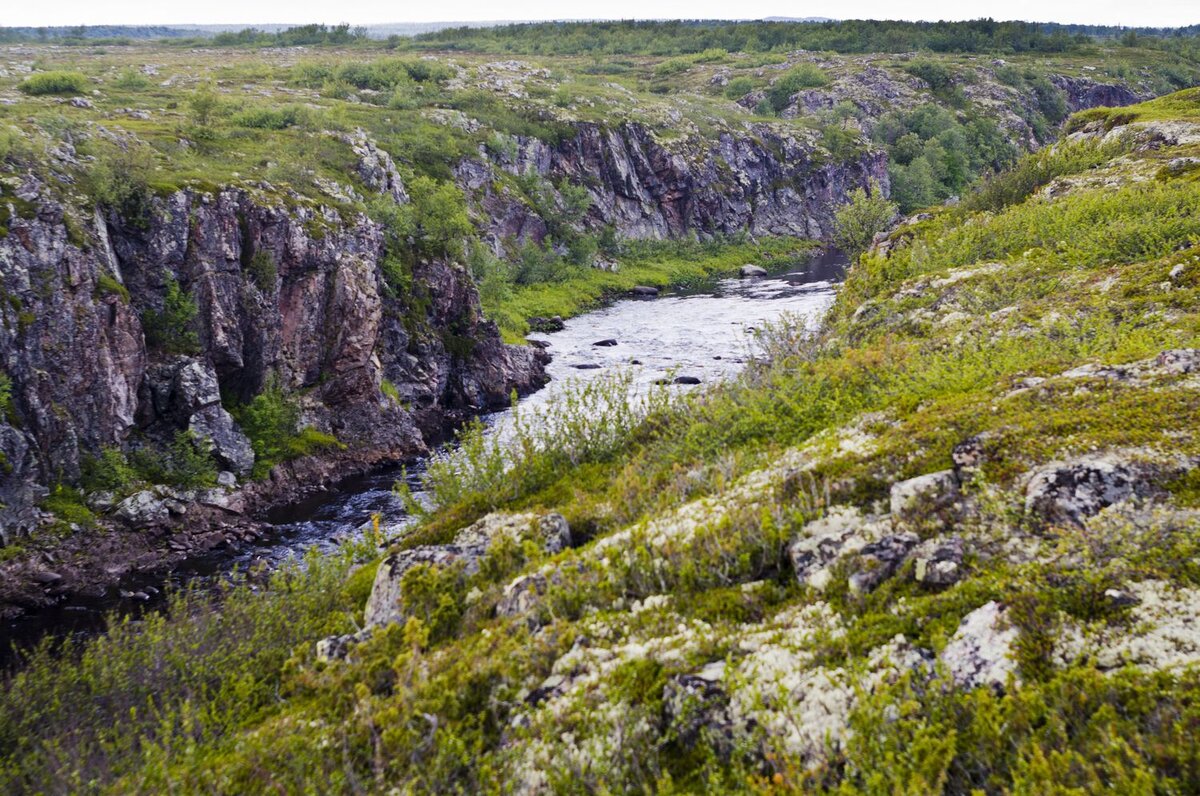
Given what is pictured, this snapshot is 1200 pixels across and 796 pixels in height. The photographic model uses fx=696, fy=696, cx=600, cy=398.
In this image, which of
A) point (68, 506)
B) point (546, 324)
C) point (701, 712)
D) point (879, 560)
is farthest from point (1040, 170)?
point (68, 506)

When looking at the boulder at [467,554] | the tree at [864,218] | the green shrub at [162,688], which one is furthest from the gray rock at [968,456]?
the tree at [864,218]

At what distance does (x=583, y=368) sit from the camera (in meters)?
54.3

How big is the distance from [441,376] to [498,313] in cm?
1490

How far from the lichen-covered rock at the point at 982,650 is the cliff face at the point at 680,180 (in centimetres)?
7915

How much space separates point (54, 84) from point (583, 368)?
61646 mm

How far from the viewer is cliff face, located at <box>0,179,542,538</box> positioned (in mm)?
29281

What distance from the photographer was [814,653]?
757 cm

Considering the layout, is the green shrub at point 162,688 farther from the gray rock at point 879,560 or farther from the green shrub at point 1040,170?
the green shrub at point 1040,170

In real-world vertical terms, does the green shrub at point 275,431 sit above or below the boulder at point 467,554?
below

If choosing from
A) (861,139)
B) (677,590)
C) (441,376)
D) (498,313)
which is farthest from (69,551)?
(861,139)

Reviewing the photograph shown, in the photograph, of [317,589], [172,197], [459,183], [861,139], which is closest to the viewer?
[317,589]

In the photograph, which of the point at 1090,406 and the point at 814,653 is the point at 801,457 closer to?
the point at 1090,406

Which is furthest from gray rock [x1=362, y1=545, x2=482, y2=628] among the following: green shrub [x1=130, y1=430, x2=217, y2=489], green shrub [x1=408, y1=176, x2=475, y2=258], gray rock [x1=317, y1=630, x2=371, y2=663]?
green shrub [x1=408, y1=176, x2=475, y2=258]

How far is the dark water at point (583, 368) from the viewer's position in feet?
84.8
